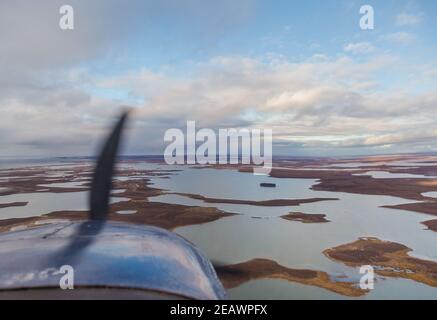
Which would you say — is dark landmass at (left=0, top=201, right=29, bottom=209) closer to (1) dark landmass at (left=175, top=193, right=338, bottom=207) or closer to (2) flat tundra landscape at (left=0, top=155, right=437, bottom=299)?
(2) flat tundra landscape at (left=0, top=155, right=437, bottom=299)

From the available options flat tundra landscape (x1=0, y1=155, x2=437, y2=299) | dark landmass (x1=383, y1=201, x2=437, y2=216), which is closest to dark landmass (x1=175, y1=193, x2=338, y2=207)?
flat tundra landscape (x1=0, y1=155, x2=437, y2=299)

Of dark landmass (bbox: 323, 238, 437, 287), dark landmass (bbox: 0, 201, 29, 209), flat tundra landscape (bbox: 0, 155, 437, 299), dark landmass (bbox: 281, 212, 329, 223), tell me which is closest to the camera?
flat tundra landscape (bbox: 0, 155, 437, 299)

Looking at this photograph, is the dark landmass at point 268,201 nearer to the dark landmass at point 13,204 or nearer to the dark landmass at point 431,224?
the dark landmass at point 431,224

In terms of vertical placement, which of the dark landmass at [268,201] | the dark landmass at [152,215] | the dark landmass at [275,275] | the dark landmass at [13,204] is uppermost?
the dark landmass at [152,215]

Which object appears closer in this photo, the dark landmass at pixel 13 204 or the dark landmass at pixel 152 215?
the dark landmass at pixel 152 215

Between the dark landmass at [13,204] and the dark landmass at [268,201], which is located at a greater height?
the dark landmass at [13,204]

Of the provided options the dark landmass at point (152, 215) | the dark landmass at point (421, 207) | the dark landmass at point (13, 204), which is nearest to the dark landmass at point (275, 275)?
the dark landmass at point (152, 215)
